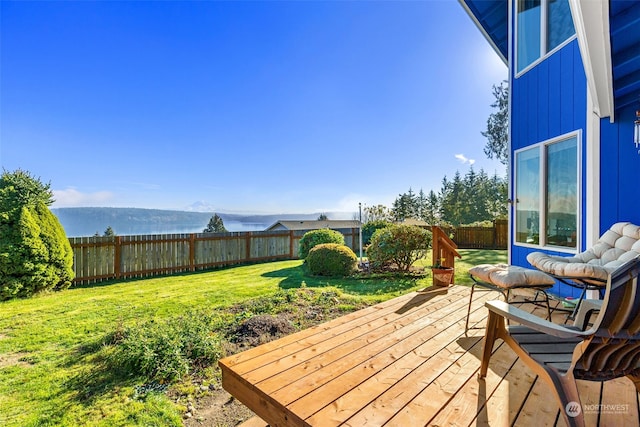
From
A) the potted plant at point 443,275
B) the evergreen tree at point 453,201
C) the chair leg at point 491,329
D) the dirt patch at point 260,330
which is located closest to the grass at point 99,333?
the dirt patch at point 260,330

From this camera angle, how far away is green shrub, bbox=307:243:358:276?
7.02 meters

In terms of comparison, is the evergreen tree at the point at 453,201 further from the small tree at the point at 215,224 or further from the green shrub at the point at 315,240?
the green shrub at the point at 315,240

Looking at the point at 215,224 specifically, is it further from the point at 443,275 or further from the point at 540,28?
the point at 540,28

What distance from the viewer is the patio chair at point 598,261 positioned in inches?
91.4

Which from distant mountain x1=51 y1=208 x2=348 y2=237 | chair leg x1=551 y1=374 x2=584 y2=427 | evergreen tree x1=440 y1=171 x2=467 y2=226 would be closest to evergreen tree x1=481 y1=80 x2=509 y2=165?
distant mountain x1=51 y1=208 x2=348 y2=237

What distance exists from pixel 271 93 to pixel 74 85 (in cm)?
580

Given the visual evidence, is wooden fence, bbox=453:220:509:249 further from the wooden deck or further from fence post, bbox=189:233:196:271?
the wooden deck

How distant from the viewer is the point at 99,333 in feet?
11.9

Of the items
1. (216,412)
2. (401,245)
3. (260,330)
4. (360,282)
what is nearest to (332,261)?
(360,282)

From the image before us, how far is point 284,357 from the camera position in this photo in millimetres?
2100

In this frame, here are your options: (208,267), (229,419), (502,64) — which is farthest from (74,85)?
(502,64)

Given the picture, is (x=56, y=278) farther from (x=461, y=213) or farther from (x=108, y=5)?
(x=461, y=213)

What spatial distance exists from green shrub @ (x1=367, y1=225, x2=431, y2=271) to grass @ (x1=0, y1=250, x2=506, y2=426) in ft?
1.72

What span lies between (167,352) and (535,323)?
9.93 feet
